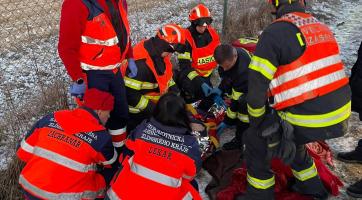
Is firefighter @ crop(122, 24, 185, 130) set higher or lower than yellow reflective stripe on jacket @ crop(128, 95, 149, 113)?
higher

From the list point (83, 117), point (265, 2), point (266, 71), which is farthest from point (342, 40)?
point (83, 117)

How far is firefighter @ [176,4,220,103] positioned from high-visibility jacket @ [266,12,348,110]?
6.38 feet

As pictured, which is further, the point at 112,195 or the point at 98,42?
the point at 98,42

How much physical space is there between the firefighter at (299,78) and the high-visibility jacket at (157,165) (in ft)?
2.07

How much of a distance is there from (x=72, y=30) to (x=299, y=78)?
1824 mm

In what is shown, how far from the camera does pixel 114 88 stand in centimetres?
348

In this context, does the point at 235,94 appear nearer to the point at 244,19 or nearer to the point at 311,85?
the point at 311,85

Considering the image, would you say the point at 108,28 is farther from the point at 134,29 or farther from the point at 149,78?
the point at 134,29

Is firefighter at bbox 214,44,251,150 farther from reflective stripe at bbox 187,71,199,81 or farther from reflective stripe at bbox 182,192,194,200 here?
reflective stripe at bbox 182,192,194,200

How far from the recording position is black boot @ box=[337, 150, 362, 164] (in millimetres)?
3949

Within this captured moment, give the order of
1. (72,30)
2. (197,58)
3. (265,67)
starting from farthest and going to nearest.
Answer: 1. (197,58)
2. (72,30)
3. (265,67)

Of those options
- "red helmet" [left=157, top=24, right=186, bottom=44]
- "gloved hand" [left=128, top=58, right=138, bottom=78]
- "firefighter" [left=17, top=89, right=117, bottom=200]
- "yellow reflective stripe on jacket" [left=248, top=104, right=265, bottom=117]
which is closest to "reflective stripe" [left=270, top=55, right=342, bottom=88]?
"yellow reflective stripe on jacket" [left=248, top=104, right=265, bottom=117]

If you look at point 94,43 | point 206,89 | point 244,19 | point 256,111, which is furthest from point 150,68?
point 244,19

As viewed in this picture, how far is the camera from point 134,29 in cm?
723
